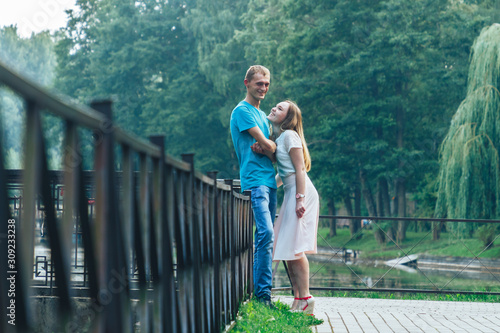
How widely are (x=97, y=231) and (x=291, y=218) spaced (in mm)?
4130

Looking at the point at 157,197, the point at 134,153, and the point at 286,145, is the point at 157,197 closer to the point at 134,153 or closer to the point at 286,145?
the point at 134,153

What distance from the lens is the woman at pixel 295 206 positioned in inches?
221

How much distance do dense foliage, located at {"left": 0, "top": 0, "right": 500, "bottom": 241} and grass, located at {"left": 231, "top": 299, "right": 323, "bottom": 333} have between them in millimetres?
25384

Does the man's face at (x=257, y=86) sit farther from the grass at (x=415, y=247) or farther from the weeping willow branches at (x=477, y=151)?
the grass at (x=415, y=247)

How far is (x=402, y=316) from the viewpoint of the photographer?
22.3 feet

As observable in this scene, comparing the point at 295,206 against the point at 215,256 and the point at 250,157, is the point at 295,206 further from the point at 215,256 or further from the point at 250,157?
the point at 215,256

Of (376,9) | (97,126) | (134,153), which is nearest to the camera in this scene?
(97,126)

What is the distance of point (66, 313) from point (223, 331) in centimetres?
276

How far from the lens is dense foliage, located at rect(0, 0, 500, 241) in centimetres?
3088

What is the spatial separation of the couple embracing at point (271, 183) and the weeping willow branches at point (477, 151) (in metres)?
15.1

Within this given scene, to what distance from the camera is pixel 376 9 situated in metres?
32.0

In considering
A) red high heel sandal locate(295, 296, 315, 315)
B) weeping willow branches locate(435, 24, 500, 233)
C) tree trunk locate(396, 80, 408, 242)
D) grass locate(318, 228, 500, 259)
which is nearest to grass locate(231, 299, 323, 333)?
red high heel sandal locate(295, 296, 315, 315)

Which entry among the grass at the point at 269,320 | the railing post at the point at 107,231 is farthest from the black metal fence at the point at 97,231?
the grass at the point at 269,320

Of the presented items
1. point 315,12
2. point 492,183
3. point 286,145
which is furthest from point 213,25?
point 286,145
